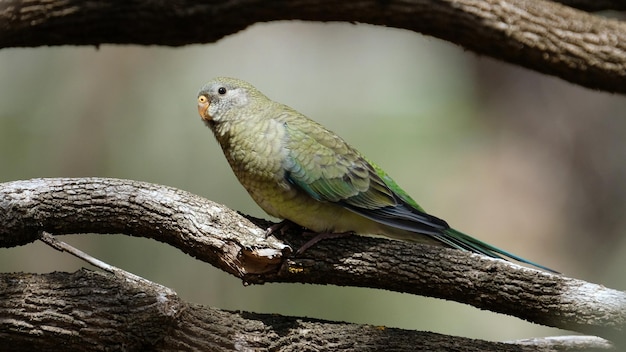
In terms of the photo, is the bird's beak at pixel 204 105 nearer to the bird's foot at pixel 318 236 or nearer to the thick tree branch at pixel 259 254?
the thick tree branch at pixel 259 254

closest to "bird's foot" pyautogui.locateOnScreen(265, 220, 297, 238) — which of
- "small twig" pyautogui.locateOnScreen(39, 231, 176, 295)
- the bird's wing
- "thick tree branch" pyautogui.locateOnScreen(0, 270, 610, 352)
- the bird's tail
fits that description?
the bird's wing

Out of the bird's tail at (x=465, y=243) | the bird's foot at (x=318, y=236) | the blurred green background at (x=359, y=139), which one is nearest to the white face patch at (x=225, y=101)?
the bird's foot at (x=318, y=236)

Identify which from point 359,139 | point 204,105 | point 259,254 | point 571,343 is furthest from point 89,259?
point 359,139

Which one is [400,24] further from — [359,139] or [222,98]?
[359,139]

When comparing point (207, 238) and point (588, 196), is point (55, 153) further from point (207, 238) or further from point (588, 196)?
point (588, 196)

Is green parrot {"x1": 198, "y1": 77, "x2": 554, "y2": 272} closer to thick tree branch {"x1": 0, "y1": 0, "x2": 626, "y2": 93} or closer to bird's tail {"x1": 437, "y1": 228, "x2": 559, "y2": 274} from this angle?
bird's tail {"x1": 437, "y1": 228, "x2": 559, "y2": 274}

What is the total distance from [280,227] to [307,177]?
0.92 ft

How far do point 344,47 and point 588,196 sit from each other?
3209 mm

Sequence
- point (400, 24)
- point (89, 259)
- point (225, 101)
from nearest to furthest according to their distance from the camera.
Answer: point (89, 259), point (225, 101), point (400, 24)

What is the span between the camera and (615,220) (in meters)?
7.54

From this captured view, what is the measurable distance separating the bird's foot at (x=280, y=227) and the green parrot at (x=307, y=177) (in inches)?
1.2

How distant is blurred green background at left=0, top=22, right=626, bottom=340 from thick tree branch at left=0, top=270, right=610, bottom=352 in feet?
12.0

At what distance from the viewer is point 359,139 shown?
24.6 ft

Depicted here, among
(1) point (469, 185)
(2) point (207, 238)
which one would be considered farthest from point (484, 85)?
(2) point (207, 238)
